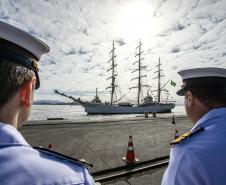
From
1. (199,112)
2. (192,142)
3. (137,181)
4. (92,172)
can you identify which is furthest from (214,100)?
(92,172)

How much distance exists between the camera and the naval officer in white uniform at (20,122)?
99 centimetres

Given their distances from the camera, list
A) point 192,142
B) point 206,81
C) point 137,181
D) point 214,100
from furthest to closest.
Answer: point 137,181, point 206,81, point 214,100, point 192,142

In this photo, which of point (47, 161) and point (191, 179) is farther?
point (191, 179)

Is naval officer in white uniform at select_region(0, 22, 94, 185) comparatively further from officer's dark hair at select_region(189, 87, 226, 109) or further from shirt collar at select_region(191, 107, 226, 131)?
officer's dark hair at select_region(189, 87, 226, 109)

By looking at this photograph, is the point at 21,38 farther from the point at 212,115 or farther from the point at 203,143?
the point at 212,115

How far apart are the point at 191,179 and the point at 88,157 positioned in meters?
6.53

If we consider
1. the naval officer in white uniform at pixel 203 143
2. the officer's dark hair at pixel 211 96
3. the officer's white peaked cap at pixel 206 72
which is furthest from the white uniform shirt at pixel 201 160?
the officer's white peaked cap at pixel 206 72

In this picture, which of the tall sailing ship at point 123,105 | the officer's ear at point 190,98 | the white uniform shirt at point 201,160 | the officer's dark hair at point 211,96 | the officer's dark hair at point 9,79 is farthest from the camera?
the tall sailing ship at point 123,105

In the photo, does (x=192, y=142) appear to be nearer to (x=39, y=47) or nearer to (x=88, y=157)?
(x=39, y=47)

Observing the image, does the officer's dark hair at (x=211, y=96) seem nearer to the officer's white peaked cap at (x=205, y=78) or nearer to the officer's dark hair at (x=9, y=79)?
the officer's white peaked cap at (x=205, y=78)

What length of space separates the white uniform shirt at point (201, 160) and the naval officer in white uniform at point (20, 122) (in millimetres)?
734

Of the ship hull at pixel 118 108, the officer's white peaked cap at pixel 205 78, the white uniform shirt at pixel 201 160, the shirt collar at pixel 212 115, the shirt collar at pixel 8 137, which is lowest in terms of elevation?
the white uniform shirt at pixel 201 160

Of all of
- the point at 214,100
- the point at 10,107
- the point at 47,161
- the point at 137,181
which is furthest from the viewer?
the point at 137,181

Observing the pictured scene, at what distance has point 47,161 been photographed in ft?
3.58
